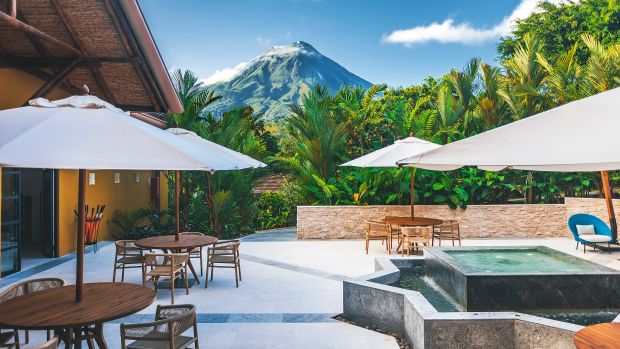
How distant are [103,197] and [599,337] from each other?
12.1 metres

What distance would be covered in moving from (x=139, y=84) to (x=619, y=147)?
8777 mm

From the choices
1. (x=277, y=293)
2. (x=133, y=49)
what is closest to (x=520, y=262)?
(x=277, y=293)

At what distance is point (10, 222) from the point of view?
8.55 meters

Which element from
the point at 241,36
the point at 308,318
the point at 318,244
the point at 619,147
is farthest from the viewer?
the point at 241,36

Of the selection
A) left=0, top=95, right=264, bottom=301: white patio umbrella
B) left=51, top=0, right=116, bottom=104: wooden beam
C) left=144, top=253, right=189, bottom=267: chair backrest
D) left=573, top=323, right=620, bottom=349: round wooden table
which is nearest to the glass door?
left=51, top=0, right=116, bottom=104: wooden beam

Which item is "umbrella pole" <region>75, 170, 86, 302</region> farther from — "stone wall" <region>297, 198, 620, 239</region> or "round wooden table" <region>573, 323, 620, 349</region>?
"stone wall" <region>297, 198, 620, 239</region>

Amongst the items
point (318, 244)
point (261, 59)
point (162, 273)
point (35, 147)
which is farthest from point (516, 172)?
point (261, 59)

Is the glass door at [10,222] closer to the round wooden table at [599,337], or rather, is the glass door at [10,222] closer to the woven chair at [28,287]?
the woven chair at [28,287]

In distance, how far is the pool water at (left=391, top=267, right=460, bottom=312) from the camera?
607 centimetres

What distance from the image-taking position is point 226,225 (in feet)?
43.1

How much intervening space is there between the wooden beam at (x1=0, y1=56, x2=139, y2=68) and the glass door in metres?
1.93

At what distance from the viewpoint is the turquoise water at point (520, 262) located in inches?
235

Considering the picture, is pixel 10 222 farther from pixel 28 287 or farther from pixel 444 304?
pixel 444 304

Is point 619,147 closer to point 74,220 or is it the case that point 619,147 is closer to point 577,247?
point 577,247
